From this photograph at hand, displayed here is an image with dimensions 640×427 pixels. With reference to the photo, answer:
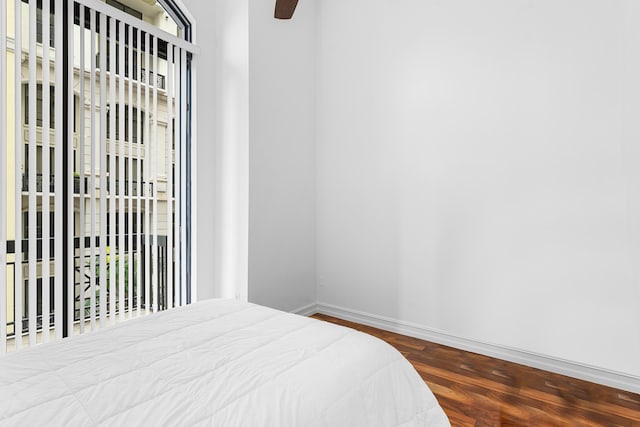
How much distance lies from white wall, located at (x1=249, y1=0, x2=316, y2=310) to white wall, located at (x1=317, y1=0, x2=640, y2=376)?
0.50 feet

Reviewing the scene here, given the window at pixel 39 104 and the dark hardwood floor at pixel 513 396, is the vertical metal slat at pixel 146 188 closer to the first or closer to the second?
the window at pixel 39 104

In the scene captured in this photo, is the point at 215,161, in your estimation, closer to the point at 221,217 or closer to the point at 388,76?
the point at 221,217

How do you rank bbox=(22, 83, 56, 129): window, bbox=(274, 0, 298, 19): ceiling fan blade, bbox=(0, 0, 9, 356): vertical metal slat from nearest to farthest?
bbox=(0, 0, 9, 356): vertical metal slat < bbox=(22, 83, 56, 129): window < bbox=(274, 0, 298, 19): ceiling fan blade

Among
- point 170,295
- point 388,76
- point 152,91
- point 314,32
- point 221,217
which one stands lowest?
point 170,295

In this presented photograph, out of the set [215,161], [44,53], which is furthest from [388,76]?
[44,53]

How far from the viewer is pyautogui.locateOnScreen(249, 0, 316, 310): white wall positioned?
9.58 feet

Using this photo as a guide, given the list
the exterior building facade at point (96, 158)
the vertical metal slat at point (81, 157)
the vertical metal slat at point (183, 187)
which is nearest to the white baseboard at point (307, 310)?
the vertical metal slat at point (183, 187)

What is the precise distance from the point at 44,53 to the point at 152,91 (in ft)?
2.07

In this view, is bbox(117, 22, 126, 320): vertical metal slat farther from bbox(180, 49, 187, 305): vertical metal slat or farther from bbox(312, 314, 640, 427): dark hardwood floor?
bbox(312, 314, 640, 427): dark hardwood floor

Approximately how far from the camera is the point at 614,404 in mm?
2045

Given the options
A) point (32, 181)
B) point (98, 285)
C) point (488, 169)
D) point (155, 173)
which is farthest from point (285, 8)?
point (98, 285)

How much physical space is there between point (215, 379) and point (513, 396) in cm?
181

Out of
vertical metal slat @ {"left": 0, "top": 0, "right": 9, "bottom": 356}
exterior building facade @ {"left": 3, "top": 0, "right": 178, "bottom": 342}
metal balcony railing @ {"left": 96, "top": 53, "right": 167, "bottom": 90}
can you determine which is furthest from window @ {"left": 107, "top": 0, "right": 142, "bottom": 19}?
vertical metal slat @ {"left": 0, "top": 0, "right": 9, "bottom": 356}

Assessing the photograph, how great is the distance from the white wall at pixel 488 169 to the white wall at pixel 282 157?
15 cm
